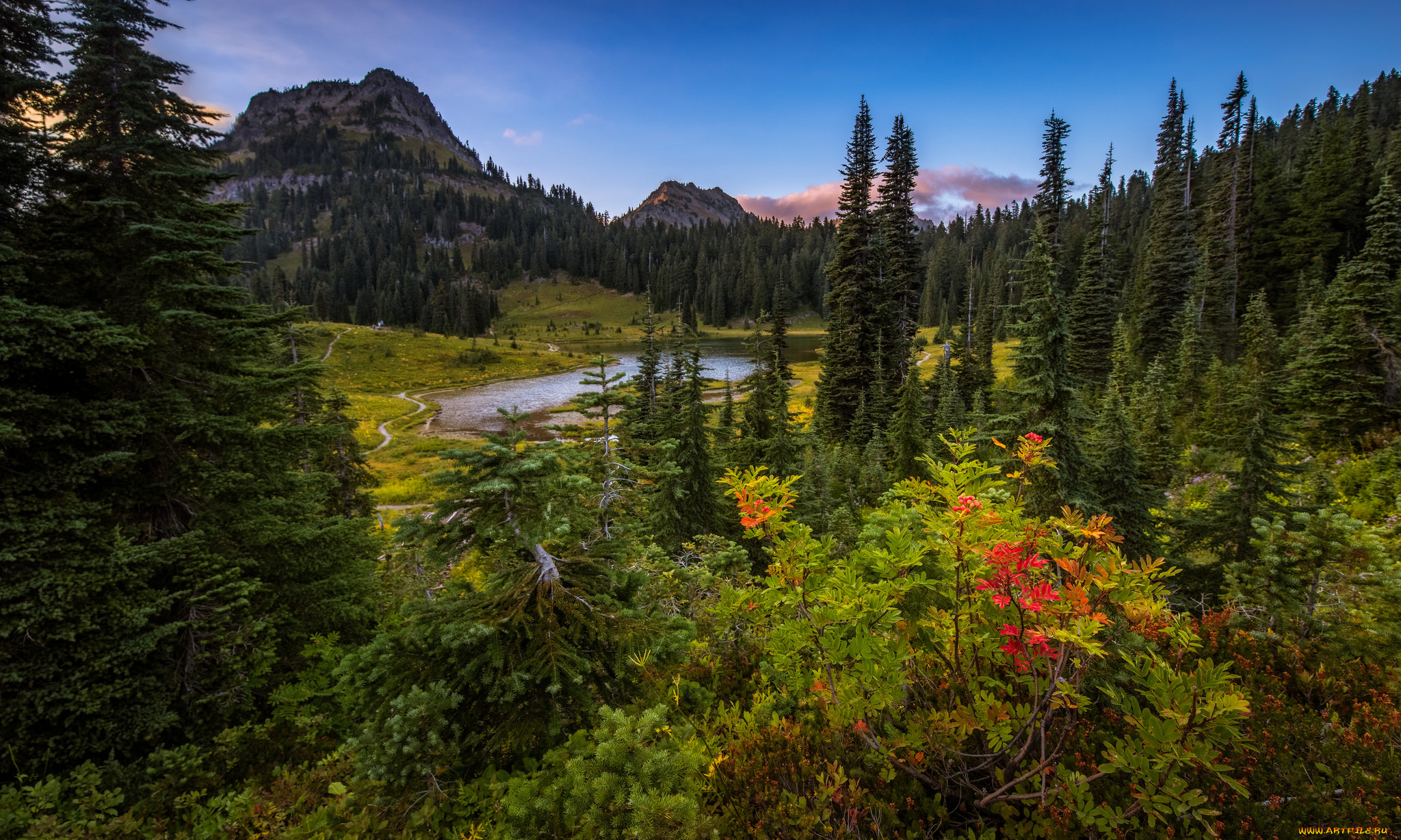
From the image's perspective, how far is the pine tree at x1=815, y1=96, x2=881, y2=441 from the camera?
103 ft

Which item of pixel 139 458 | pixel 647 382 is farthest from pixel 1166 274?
pixel 139 458

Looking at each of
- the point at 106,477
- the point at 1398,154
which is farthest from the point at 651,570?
the point at 1398,154

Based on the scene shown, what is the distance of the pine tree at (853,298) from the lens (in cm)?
3130

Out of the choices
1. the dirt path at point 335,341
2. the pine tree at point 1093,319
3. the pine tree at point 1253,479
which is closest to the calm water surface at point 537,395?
the pine tree at point 1253,479

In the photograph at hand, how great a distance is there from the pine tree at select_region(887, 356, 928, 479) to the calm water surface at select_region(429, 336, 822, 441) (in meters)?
9.35

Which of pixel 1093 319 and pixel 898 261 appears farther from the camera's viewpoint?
pixel 1093 319

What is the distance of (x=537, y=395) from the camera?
217ft

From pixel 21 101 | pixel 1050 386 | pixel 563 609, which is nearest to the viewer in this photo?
pixel 563 609

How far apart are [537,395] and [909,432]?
52398mm

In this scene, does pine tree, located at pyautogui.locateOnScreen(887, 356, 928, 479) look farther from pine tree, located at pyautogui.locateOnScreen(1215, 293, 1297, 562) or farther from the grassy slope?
pine tree, located at pyautogui.locateOnScreen(1215, 293, 1297, 562)

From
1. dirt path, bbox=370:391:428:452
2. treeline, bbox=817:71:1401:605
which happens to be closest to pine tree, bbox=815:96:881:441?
treeline, bbox=817:71:1401:605

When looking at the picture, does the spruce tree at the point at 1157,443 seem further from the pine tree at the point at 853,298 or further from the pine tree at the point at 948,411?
the pine tree at the point at 853,298

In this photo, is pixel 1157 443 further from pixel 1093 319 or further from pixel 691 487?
pixel 1093 319

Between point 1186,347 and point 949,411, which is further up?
point 1186,347
